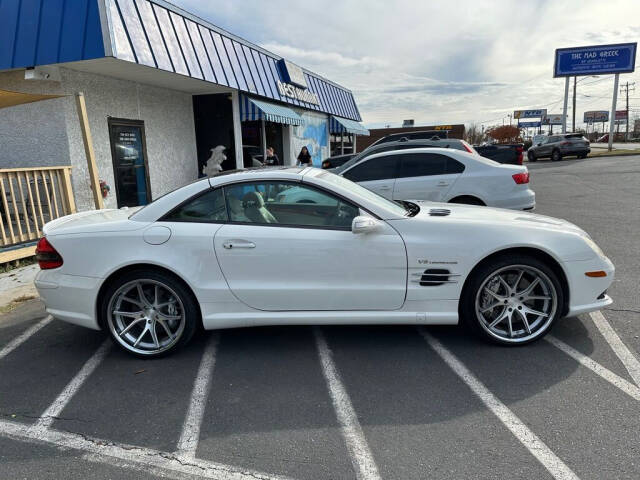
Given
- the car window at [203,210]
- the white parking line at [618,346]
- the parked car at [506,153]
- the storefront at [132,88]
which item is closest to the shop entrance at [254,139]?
the storefront at [132,88]

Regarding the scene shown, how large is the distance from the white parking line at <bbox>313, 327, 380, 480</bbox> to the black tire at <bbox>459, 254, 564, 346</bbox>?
3.85 feet

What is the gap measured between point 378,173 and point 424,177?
83 cm

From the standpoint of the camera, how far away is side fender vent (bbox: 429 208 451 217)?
369cm

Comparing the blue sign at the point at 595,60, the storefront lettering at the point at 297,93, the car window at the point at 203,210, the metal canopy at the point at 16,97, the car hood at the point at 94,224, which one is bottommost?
the car hood at the point at 94,224

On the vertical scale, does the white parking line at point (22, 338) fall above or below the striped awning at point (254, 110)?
below

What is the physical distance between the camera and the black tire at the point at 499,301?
3.39 meters

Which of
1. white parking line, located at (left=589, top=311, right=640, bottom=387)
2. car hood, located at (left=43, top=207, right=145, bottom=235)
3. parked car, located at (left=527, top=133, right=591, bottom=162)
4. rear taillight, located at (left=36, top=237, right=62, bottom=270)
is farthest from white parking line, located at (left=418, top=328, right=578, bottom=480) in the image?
parked car, located at (left=527, top=133, right=591, bottom=162)

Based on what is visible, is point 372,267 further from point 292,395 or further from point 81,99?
point 81,99

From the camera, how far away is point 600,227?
306 inches

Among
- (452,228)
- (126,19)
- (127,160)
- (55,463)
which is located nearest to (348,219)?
(452,228)

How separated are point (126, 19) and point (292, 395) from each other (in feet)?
23.8

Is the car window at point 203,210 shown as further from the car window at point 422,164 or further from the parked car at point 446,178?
the car window at point 422,164

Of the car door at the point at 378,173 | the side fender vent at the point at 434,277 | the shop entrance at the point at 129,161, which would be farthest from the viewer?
the shop entrance at the point at 129,161

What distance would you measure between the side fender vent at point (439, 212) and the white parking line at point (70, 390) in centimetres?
307
